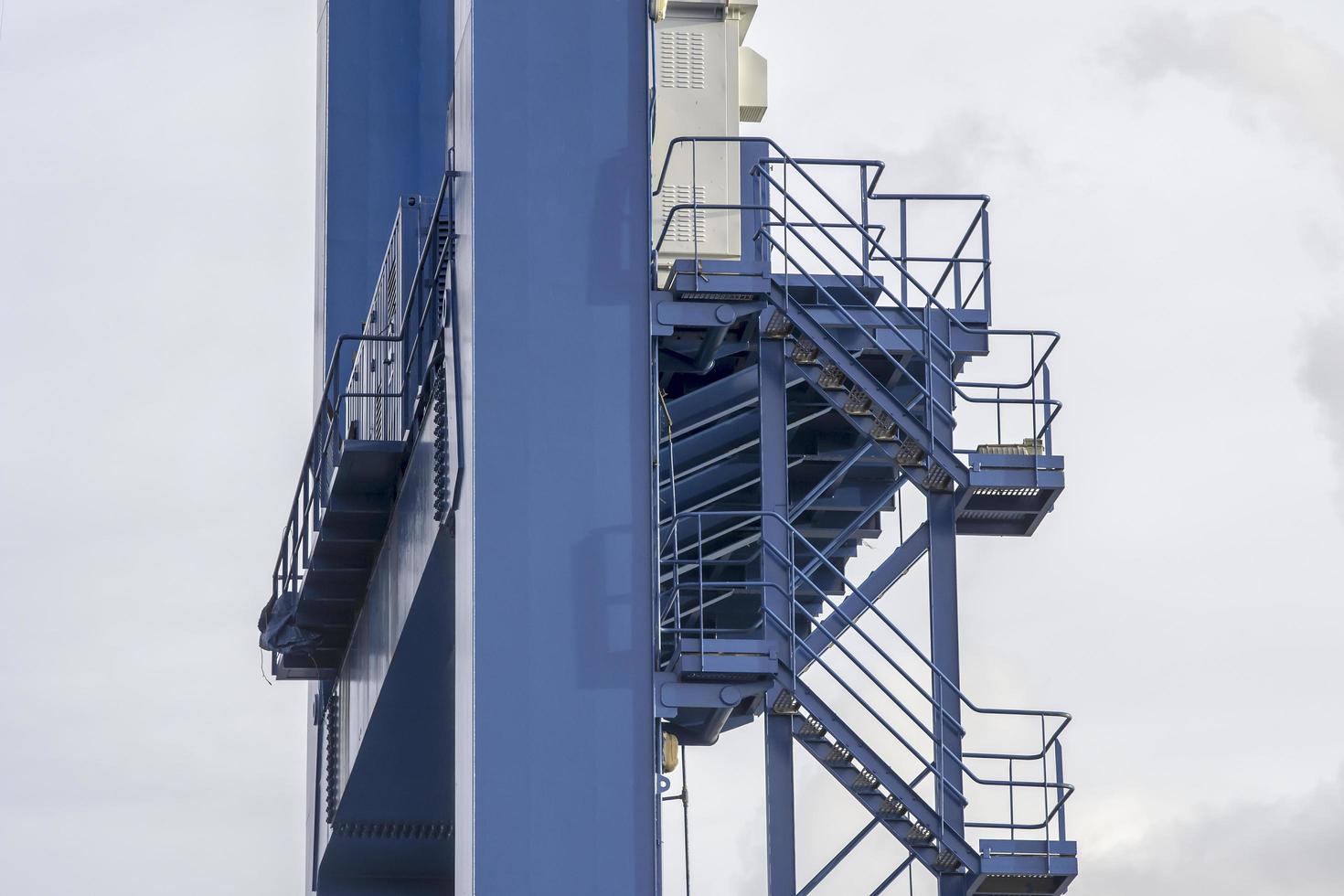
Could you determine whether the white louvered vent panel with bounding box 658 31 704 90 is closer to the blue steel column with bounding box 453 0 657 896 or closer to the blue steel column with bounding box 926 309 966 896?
the blue steel column with bounding box 453 0 657 896

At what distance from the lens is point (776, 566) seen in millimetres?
21172

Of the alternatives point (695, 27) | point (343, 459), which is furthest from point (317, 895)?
point (695, 27)

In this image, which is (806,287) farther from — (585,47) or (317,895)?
(317,895)

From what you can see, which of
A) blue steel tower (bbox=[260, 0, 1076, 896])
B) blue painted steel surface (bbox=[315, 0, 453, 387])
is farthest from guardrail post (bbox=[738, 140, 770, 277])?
blue painted steel surface (bbox=[315, 0, 453, 387])

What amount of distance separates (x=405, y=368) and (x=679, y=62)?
14.8 feet

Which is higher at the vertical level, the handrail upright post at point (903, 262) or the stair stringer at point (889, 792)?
the handrail upright post at point (903, 262)

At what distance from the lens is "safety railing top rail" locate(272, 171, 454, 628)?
894 inches

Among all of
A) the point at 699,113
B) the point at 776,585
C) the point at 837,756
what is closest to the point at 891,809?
the point at 837,756

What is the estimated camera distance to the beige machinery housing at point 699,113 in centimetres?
2375

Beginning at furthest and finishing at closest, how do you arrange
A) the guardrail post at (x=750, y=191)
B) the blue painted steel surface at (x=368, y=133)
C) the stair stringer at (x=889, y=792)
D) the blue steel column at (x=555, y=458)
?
1. the blue painted steel surface at (x=368, y=133)
2. the guardrail post at (x=750, y=191)
3. the stair stringer at (x=889, y=792)
4. the blue steel column at (x=555, y=458)

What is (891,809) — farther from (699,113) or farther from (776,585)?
(699,113)

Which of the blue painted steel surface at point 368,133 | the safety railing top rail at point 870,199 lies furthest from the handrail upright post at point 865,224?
the blue painted steel surface at point 368,133

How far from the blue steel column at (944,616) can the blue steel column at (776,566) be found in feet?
4.53

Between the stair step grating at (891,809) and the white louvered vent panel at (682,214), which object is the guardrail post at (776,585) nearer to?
the stair step grating at (891,809)
